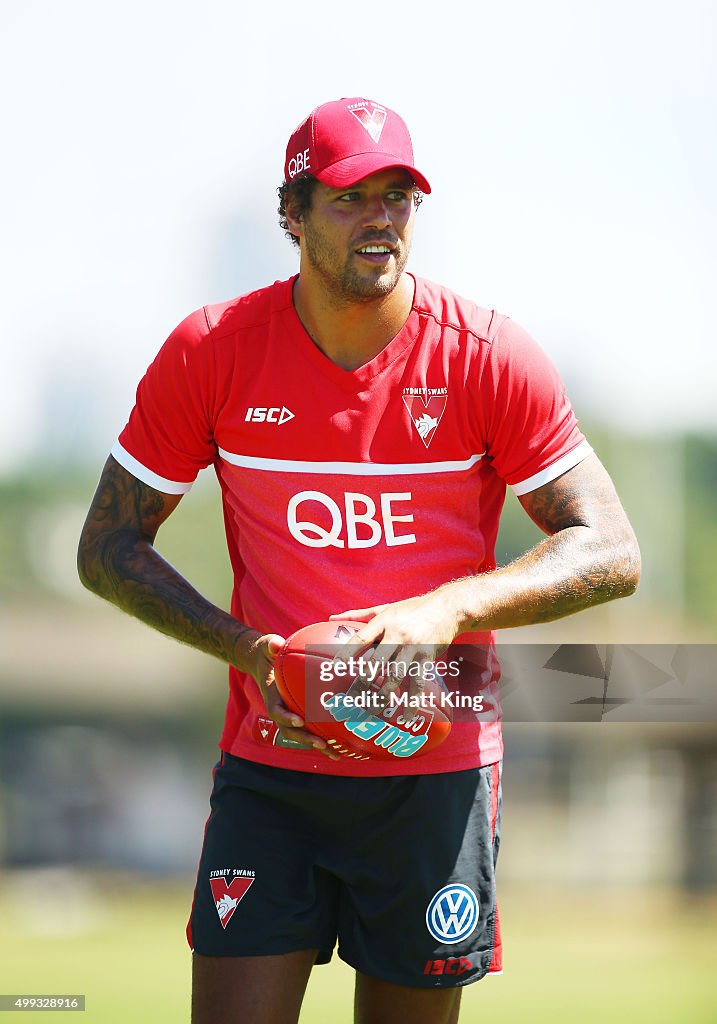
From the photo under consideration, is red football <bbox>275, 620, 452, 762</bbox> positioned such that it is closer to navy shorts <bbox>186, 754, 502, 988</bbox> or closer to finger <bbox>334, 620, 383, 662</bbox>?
finger <bbox>334, 620, 383, 662</bbox>

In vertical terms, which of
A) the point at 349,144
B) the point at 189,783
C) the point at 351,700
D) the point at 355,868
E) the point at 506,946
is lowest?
the point at 506,946

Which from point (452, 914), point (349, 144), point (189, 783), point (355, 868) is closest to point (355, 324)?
point (349, 144)

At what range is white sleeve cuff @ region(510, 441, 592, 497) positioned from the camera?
293cm

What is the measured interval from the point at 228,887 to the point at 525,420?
1.27 meters

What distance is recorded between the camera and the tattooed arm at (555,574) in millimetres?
2627

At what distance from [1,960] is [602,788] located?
9.56 metres

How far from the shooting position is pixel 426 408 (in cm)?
296

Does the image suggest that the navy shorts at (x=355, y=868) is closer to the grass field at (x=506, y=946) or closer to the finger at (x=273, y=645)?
the finger at (x=273, y=645)

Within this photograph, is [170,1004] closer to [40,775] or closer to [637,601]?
[637,601]

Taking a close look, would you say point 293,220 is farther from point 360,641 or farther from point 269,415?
point 360,641

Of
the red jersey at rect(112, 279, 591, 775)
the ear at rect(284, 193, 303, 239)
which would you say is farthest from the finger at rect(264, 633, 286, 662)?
the ear at rect(284, 193, 303, 239)

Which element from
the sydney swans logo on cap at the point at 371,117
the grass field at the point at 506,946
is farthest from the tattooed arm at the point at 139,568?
the grass field at the point at 506,946

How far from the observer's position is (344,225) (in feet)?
9.68

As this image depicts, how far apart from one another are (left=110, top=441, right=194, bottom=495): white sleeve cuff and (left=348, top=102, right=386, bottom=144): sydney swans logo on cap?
3.16 feet
